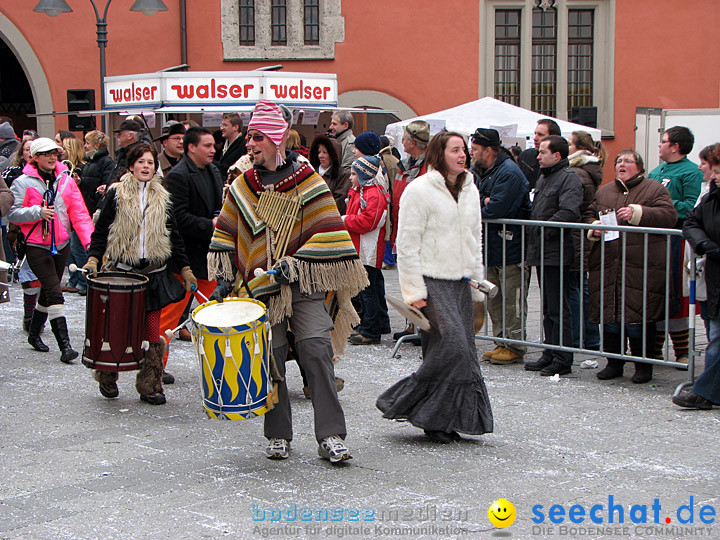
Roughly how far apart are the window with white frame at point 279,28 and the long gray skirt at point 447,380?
16.7 m

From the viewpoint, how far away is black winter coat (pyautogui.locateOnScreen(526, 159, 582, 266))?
809 centimetres

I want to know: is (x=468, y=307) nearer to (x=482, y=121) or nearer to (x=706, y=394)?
(x=706, y=394)

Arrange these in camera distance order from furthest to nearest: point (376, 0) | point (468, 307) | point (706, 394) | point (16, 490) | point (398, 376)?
point (376, 0)
point (398, 376)
point (706, 394)
point (468, 307)
point (16, 490)

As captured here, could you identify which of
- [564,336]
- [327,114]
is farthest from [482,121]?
[564,336]

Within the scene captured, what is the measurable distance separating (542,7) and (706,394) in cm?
1738

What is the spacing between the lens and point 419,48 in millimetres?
22125

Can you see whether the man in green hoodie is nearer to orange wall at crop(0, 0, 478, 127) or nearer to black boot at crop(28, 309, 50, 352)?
black boot at crop(28, 309, 50, 352)

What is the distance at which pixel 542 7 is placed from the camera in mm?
22703

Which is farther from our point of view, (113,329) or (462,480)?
(113,329)

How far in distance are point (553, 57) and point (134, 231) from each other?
17.8m

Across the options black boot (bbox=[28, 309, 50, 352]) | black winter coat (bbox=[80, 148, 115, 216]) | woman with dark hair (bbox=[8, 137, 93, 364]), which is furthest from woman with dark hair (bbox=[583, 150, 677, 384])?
black winter coat (bbox=[80, 148, 115, 216])

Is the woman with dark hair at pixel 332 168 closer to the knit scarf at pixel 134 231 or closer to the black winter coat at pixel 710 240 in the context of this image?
the knit scarf at pixel 134 231

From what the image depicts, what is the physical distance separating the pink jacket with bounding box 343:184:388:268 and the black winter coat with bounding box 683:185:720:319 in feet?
10.4

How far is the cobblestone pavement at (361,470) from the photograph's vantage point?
4664 mm
